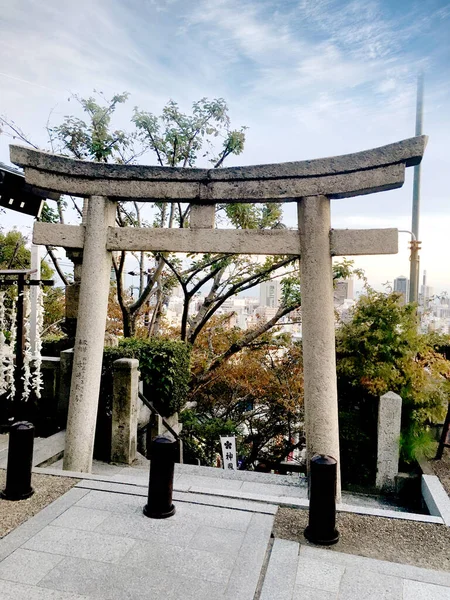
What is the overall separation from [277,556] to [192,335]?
1043cm

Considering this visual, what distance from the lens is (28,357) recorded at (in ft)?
21.8

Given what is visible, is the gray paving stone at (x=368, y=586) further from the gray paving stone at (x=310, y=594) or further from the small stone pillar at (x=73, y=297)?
the small stone pillar at (x=73, y=297)

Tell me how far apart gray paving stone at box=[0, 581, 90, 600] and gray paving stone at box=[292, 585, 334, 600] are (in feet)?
5.27

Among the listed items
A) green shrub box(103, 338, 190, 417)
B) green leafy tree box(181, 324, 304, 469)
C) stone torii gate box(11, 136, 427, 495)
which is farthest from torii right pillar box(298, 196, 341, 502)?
green leafy tree box(181, 324, 304, 469)

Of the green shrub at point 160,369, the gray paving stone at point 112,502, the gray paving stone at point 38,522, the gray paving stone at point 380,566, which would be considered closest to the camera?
the gray paving stone at point 380,566

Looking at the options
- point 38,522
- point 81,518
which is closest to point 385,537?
point 81,518

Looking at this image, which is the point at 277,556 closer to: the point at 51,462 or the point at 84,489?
the point at 84,489

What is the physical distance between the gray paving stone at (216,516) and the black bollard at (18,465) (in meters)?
1.79

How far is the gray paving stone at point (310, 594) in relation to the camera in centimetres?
327

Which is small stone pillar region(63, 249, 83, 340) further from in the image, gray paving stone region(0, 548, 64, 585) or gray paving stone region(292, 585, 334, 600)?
gray paving stone region(292, 585, 334, 600)

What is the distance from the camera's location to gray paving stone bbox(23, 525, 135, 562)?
12.3 feet

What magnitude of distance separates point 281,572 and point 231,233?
13.2ft

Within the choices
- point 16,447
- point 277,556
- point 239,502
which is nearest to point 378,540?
point 277,556

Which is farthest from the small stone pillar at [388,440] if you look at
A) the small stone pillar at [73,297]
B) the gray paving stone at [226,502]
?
the small stone pillar at [73,297]
